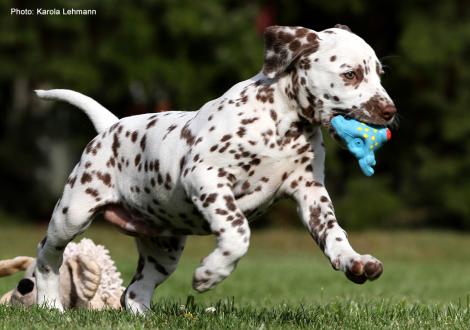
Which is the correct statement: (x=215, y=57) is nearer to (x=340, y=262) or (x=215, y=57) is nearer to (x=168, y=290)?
(x=168, y=290)

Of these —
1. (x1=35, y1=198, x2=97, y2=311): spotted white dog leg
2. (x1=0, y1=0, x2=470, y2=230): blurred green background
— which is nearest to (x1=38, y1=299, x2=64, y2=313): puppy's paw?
(x1=35, y1=198, x2=97, y2=311): spotted white dog leg

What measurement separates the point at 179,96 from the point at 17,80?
220 inches

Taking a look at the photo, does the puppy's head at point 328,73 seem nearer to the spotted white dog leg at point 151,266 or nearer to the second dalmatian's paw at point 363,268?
the second dalmatian's paw at point 363,268

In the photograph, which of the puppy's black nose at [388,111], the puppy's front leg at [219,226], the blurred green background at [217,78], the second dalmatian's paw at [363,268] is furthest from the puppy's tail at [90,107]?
the blurred green background at [217,78]

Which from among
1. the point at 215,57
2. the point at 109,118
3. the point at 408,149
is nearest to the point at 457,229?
the point at 408,149

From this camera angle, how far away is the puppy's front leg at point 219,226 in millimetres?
5863

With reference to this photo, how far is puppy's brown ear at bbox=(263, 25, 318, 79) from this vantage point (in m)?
6.33

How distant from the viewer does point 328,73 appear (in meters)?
6.25

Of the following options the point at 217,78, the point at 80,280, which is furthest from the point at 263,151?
the point at 217,78

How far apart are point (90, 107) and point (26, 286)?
1.48 metres

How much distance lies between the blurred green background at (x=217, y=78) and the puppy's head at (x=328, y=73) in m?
18.2

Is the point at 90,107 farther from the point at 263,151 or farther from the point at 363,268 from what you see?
the point at 363,268

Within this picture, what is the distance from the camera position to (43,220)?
1144 inches

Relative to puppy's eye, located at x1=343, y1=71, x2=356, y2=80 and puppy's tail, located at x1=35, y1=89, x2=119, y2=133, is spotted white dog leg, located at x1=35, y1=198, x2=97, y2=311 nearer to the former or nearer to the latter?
puppy's tail, located at x1=35, y1=89, x2=119, y2=133
